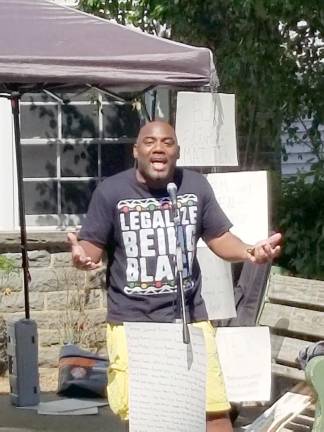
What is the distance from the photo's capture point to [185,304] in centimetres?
547

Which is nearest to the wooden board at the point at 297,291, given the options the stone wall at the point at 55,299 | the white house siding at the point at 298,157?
the stone wall at the point at 55,299

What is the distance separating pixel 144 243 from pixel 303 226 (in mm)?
3195

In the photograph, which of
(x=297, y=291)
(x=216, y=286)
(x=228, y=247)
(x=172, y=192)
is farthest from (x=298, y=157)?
(x=172, y=192)

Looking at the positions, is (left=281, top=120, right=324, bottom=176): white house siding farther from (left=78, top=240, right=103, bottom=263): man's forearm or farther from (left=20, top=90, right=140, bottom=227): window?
(left=78, top=240, right=103, bottom=263): man's forearm

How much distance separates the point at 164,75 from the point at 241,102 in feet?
7.00

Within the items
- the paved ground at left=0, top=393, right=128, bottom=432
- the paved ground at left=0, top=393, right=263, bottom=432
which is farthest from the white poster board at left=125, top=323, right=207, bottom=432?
the paved ground at left=0, top=393, right=128, bottom=432

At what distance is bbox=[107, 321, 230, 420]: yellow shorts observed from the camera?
545 cm

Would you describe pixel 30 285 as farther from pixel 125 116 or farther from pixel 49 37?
pixel 49 37

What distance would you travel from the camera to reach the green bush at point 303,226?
8148 millimetres

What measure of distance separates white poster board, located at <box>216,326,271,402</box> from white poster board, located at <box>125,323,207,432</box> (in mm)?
956

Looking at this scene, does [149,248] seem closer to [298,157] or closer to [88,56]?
[88,56]

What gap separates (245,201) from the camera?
6.29 metres

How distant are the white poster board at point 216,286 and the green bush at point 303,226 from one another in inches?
72.9

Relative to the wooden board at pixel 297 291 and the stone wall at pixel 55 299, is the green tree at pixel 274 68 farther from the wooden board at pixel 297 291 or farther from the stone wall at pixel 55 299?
the stone wall at pixel 55 299
